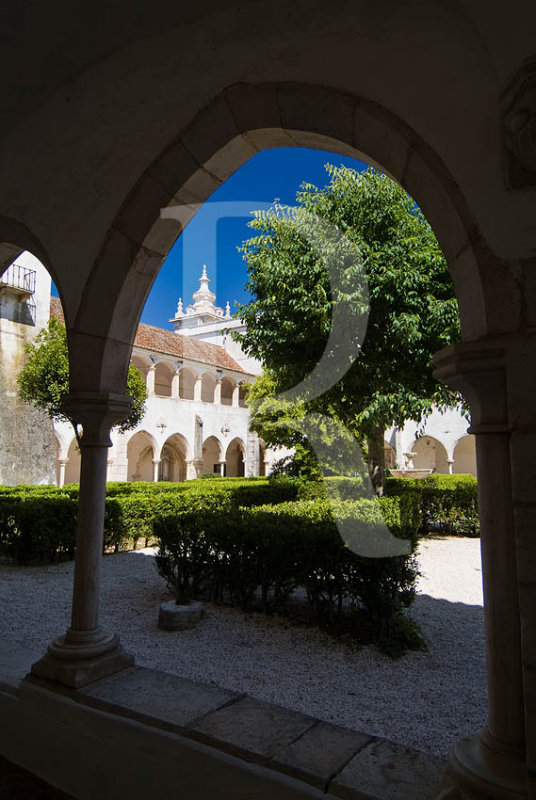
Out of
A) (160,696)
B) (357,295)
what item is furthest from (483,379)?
(357,295)

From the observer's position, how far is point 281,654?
3.57 metres

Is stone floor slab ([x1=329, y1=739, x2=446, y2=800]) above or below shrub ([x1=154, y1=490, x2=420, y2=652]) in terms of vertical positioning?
below

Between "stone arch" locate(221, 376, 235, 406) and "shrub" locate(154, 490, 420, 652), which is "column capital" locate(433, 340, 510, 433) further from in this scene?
"stone arch" locate(221, 376, 235, 406)

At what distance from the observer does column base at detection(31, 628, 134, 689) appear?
8.10 feet

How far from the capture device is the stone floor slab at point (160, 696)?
216 centimetres

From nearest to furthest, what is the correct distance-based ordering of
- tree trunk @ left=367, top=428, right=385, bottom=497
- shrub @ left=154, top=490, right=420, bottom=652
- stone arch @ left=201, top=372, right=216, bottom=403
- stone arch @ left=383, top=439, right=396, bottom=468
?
shrub @ left=154, top=490, right=420, bottom=652, tree trunk @ left=367, top=428, right=385, bottom=497, stone arch @ left=383, top=439, right=396, bottom=468, stone arch @ left=201, top=372, right=216, bottom=403

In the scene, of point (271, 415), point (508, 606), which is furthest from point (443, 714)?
point (271, 415)

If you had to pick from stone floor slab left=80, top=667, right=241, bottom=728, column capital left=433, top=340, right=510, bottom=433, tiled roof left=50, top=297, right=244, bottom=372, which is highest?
tiled roof left=50, top=297, right=244, bottom=372

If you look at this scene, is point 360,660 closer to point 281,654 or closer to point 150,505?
point 281,654

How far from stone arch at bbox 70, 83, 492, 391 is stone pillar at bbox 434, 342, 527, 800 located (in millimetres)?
160

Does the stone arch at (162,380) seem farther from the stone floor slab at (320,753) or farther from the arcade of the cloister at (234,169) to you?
the stone floor slab at (320,753)

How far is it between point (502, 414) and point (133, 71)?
8.63ft

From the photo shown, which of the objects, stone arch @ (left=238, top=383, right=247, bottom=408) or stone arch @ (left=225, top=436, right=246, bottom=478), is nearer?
stone arch @ (left=238, top=383, right=247, bottom=408)

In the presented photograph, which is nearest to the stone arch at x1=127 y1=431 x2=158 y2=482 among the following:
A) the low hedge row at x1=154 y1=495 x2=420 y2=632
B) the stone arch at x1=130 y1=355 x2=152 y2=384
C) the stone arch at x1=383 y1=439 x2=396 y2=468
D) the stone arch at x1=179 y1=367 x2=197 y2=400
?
the stone arch at x1=179 y1=367 x2=197 y2=400
